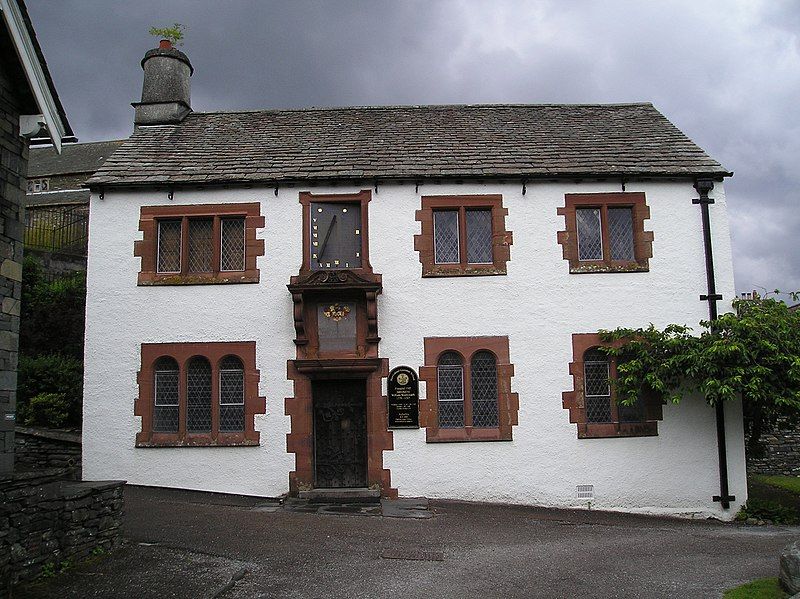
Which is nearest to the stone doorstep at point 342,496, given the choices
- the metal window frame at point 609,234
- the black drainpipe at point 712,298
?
the black drainpipe at point 712,298

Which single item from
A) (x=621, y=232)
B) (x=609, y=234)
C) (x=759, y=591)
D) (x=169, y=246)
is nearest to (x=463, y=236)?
(x=609, y=234)

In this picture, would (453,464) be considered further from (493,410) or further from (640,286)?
(640,286)

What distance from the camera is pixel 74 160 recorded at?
40000 mm

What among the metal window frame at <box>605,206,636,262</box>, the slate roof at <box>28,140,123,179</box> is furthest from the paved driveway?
the slate roof at <box>28,140,123,179</box>

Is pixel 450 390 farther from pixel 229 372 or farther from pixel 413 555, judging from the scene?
pixel 413 555

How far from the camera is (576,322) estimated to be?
1389 cm

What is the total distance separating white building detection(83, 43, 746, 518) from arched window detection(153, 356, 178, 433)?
4cm

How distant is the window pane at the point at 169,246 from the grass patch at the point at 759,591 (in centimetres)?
1123

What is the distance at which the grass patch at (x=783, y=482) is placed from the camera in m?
16.0

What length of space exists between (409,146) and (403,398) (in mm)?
5685

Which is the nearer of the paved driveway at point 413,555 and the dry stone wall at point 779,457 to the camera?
the paved driveway at point 413,555


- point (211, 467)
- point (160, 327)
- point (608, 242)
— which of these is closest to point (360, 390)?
point (211, 467)

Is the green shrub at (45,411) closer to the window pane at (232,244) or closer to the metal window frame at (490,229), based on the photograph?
the window pane at (232,244)

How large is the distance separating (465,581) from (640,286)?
8.09 m
